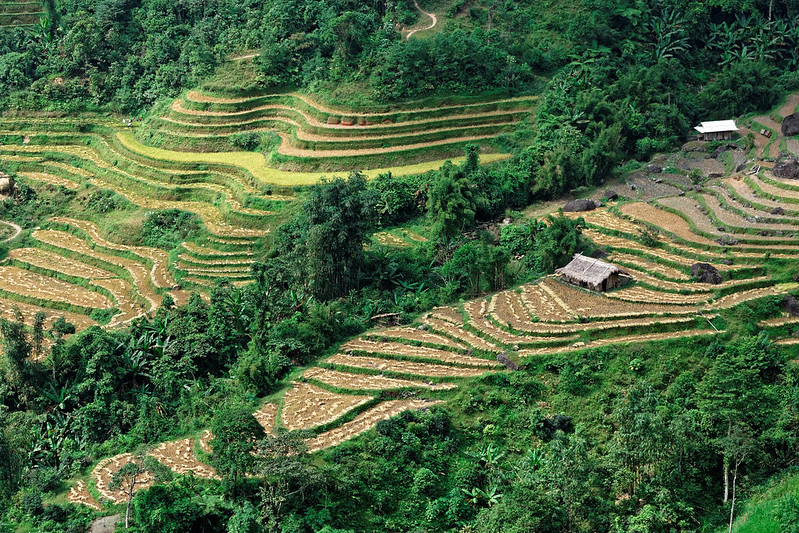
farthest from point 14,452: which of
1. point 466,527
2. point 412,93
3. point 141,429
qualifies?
point 412,93

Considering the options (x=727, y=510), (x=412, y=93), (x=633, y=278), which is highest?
(x=412, y=93)

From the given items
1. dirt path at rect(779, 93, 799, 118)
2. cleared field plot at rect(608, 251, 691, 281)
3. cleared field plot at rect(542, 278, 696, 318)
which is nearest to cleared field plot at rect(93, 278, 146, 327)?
cleared field plot at rect(542, 278, 696, 318)

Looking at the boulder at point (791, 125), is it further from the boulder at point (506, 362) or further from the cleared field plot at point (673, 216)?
the boulder at point (506, 362)

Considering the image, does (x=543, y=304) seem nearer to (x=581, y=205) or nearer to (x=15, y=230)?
(x=581, y=205)

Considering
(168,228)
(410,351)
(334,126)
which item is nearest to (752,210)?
(410,351)

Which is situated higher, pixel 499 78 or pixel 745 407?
pixel 499 78

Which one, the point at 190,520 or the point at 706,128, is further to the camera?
the point at 706,128

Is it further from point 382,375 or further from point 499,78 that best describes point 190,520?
point 499,78
